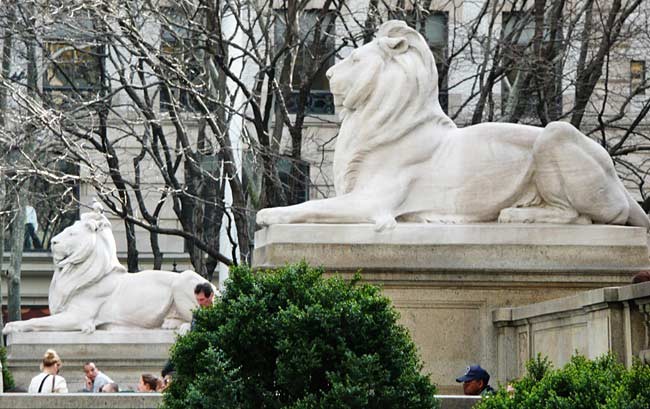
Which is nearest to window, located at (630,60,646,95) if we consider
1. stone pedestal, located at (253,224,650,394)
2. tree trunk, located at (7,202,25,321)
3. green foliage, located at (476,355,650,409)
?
tree trunk, located at (7,202,25,321)

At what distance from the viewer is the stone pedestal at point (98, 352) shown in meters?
23.6

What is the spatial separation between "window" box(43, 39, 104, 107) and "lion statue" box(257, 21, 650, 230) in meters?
12.3

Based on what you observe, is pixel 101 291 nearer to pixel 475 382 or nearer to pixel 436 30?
pixel 475 382

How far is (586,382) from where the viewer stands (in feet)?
31.0

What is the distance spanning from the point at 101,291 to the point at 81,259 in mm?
507

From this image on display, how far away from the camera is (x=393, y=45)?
54.3 feet

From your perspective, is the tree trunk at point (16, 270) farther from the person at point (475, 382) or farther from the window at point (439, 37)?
the person at point (475, 382)

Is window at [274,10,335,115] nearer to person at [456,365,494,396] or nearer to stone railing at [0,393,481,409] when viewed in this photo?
person at [456,365,494,396]

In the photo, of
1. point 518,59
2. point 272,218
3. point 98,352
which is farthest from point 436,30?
point 272,218

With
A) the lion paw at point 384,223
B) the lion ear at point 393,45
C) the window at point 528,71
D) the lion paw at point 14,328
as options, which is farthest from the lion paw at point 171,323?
the lion paw at point 384,223

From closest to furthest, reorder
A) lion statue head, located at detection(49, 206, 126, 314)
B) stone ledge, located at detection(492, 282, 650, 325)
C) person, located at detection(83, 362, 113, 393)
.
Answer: stone ledge, located at detection(492, 282, 650, 325) < person, located at detection(83, 362, 113, 393) < lion statue head, located at detection(49, 206, 126, 314)

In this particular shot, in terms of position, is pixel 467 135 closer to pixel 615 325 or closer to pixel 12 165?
pixel 615 325

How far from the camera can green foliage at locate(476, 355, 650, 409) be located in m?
9.09

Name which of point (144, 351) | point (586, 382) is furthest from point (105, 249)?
point (586, 382)
